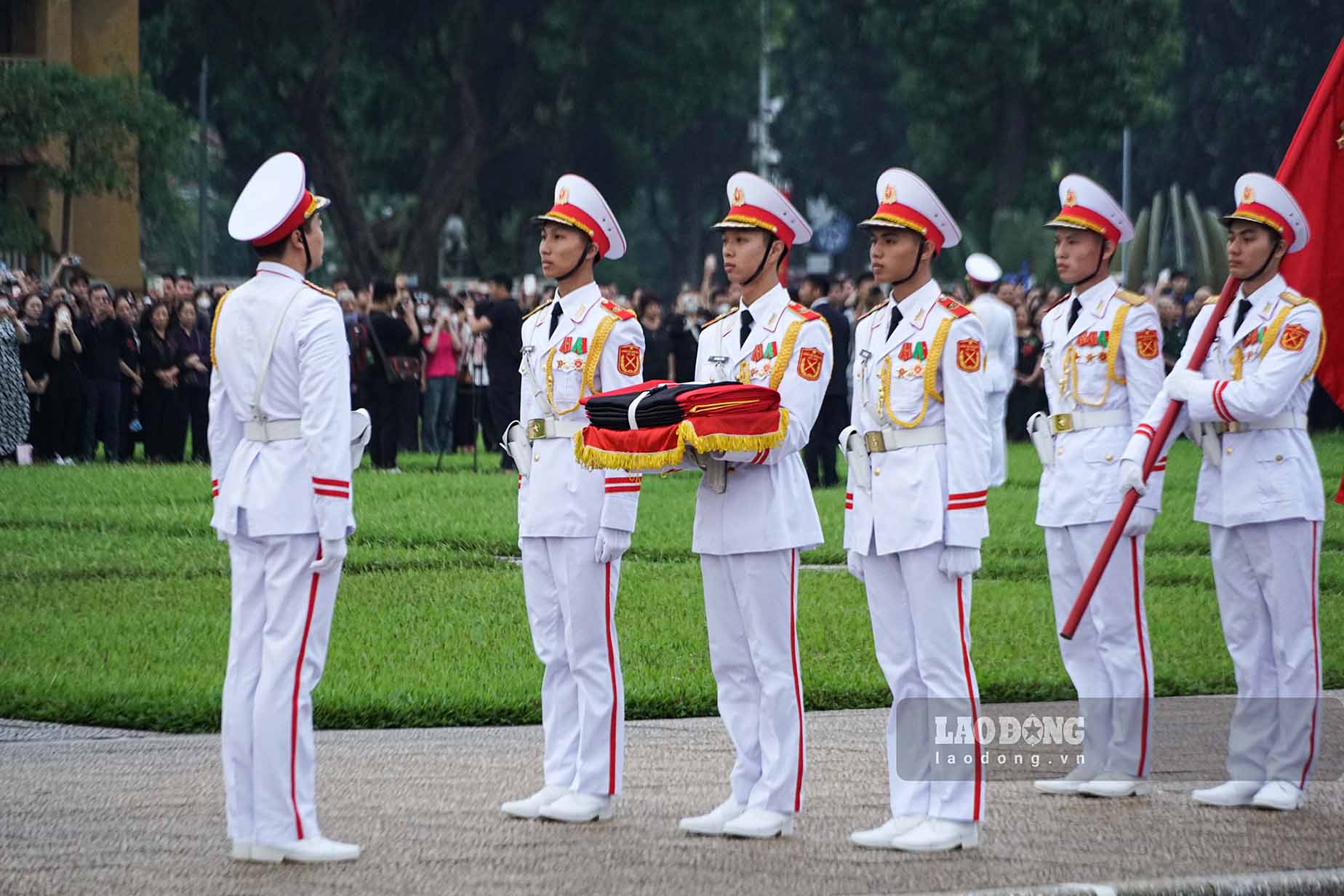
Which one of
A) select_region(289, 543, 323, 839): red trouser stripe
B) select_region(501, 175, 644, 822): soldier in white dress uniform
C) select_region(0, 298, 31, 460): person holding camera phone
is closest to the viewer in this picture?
select_region(289, 543, 323, 839): red trouser stripe

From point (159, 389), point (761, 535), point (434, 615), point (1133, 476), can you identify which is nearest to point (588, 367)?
point (761, 535)

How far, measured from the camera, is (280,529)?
7.16 m

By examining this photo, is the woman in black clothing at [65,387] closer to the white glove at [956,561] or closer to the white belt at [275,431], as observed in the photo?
the white belt at [275,431]

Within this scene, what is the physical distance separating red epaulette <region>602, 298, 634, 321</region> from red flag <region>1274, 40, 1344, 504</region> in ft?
10.2

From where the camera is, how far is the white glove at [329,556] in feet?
23.5

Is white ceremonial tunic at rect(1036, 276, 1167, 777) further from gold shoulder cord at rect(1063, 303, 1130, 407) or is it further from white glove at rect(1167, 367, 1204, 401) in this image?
white glove at rect(1167, 367, 1204, 401)

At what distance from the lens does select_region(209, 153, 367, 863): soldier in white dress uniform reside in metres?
7.18

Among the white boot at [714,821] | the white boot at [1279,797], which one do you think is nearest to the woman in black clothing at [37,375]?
the white boot at [714,821]

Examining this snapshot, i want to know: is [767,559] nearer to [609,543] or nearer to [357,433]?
[609,543]

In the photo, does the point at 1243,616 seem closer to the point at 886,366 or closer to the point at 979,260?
the point at 886,366

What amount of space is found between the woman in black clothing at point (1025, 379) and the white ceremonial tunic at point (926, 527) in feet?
62.4

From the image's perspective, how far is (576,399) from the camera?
8.19 metres

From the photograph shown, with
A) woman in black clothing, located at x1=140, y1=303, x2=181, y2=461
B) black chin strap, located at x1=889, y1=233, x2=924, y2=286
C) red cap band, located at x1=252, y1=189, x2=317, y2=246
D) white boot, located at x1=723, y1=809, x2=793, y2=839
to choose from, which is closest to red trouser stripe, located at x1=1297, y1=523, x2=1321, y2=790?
black chin strap, located at x1=889, y1=233, x2=924, y2=286

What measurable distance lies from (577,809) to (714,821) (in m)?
0.56
